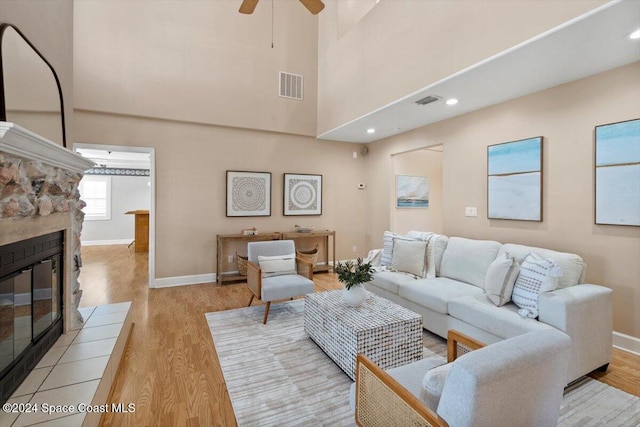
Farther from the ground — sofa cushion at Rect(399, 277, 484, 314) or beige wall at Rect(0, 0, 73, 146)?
beige wall at Rect(0, 0, 73, 146)

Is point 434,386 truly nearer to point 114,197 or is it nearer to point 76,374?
point 76,374

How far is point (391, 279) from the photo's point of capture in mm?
3430

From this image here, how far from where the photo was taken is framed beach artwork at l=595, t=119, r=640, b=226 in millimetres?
2592

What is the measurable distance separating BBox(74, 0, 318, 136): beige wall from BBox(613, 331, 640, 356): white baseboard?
4941 millimetres

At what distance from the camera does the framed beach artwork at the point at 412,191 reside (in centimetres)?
576

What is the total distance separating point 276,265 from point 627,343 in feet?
11.6

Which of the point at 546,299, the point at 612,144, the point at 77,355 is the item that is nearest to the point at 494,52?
the point at 612,144

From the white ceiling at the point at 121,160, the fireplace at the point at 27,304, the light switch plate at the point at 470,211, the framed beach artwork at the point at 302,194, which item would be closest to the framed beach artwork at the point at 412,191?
the framed beach artwork at the point at 302,194

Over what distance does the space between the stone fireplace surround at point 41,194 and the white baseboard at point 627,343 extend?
465cm

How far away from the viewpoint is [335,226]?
6.12 metres

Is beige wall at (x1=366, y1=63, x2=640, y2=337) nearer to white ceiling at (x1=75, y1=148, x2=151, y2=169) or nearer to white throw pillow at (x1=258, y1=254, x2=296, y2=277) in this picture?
white throw pillow at (x1=258, y1=254, x2=296, y2=277)

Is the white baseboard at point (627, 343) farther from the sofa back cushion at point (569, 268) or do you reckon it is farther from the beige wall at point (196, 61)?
the beige wall at point (196, 61)

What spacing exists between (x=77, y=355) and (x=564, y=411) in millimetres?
3303

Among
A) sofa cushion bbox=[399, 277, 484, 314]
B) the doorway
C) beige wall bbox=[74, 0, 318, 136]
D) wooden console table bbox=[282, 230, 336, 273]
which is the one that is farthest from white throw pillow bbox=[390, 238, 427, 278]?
the doorway
